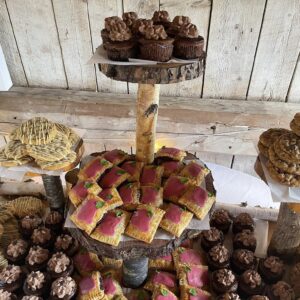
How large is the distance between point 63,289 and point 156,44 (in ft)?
2.94

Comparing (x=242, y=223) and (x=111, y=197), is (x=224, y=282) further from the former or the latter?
(x=111, y=197)

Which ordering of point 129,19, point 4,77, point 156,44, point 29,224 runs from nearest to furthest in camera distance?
1. point 156,44
2. point 129,19
3. point 29,224
4. point 4,77

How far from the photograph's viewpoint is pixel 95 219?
1.02m

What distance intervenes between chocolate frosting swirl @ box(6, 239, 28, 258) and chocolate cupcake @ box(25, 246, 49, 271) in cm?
5

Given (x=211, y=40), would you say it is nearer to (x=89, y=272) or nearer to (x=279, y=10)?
(x=279, y=10)

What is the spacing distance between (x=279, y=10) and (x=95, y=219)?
1.17 metres

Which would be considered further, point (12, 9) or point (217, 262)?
point (12, 9)

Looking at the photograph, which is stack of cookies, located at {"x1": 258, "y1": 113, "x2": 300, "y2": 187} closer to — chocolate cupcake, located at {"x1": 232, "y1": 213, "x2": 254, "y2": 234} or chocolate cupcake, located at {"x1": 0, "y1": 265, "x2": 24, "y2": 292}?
chocolate cupcake, located at {"x1": 232, "y1": 213, "x2": 254, "y2": 234}

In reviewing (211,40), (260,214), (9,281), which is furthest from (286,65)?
(9,281)

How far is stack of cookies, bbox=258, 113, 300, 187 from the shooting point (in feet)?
3.43

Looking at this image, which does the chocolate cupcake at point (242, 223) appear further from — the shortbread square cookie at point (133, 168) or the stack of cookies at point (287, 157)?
the shortbread square cookie at point (133, 168)

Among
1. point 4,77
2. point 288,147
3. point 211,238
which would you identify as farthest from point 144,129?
point 4,77

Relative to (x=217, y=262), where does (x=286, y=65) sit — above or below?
above

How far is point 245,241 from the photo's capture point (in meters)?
1.43
